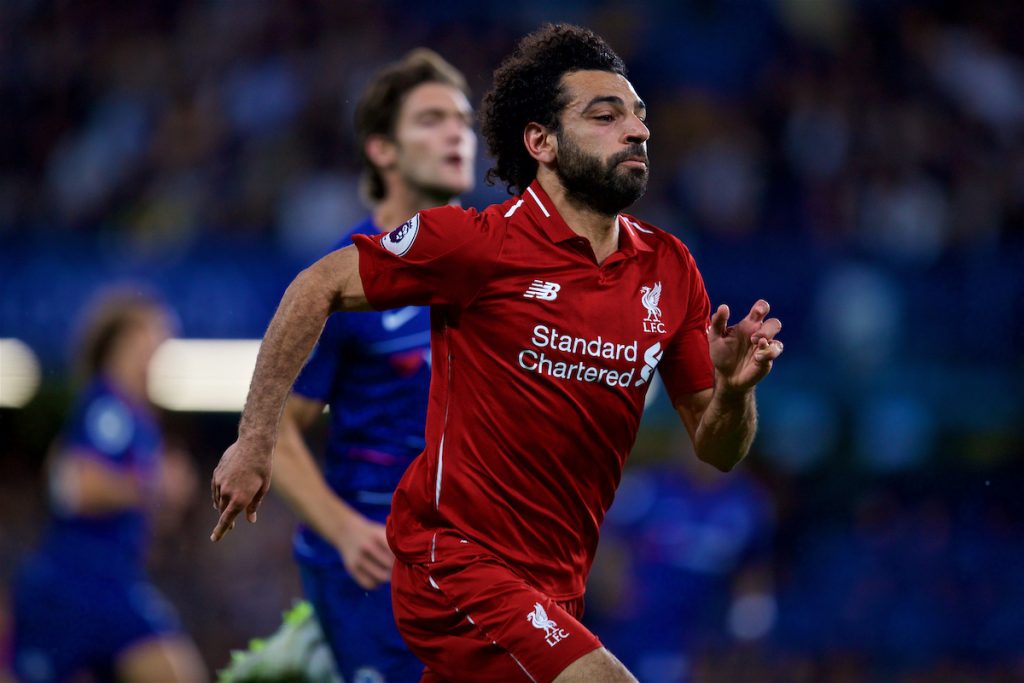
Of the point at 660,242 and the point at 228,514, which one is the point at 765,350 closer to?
the point at 660,242

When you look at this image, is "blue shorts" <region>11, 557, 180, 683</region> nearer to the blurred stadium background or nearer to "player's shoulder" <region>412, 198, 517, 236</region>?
"player's shoulder" <region>412, 198, 517, 236</region>

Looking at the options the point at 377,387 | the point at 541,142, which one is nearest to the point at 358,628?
the point at 377,387

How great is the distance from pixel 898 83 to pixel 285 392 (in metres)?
11.0

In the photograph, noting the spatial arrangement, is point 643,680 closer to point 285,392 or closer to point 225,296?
point 225,296

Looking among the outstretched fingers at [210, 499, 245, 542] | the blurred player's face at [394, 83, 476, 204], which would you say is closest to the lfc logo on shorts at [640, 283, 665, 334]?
the outstretched fingers at [210, 499, 245, 542]

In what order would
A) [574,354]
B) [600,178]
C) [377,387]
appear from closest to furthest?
[574,354] → [600,178] → [377,387]

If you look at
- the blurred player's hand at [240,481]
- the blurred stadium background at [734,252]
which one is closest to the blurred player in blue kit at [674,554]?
the blurred stadium background at [734,252]

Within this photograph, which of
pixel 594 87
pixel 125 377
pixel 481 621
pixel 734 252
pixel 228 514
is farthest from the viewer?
pixel 734 252

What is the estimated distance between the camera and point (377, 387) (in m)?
5.20

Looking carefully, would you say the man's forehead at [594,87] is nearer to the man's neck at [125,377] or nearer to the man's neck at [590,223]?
the man's neck at [590,223]

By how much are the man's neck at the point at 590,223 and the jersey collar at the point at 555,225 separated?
0.03m

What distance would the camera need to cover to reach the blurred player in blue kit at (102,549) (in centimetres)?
677

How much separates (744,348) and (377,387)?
1.62m

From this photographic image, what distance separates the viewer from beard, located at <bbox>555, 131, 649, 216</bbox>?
4086 mm
